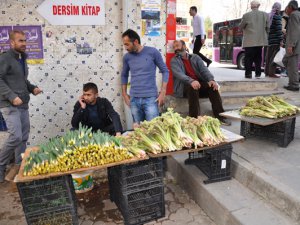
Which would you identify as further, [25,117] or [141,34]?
[141,34]

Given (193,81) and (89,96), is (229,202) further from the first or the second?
(193,81)

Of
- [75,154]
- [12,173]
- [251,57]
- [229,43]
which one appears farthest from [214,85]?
[229,43]

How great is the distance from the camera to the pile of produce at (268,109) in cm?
385

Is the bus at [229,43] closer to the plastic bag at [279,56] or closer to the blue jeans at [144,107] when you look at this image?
the plastic bag at [279,56]

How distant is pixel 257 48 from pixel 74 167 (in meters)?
6.34

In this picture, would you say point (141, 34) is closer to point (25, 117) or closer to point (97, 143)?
point (25, 117)

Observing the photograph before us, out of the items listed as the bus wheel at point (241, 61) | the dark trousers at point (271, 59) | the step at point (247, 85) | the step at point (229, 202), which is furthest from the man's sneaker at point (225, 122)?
the bus wheel at point (241, 61)

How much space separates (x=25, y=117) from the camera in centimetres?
425

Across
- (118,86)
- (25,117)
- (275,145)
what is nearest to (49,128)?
(25,117)

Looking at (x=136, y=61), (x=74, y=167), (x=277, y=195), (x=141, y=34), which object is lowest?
(x=277, y=195)

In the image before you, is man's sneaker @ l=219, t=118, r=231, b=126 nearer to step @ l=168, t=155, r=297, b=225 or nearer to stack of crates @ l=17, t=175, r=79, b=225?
step @ l=168, t=155, r=297, b=225

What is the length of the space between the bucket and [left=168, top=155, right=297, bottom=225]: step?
1.36 metres

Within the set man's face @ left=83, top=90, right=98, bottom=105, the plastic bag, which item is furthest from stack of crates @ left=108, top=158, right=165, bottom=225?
the plastic bag

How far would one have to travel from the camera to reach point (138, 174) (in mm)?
2943
